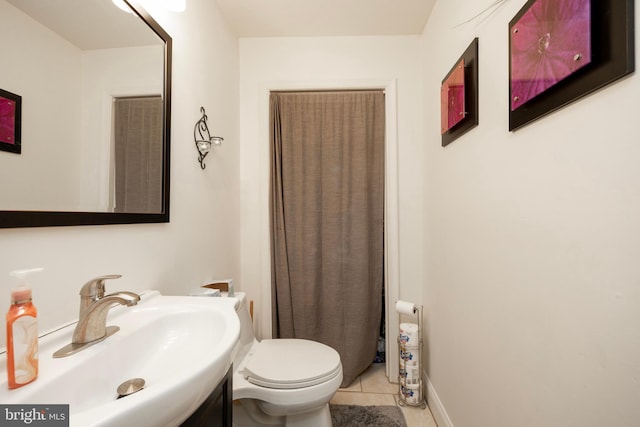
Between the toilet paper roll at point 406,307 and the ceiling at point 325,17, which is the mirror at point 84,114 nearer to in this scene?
the ceiling at point 325,17

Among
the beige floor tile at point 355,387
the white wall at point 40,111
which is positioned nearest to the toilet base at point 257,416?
the beige floor tile at point 355,387

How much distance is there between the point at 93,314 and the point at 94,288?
0.07 m

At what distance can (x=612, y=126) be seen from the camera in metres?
0.55

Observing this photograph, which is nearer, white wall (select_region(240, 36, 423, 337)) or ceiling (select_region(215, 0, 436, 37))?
ceiling (select_region(215, 0, 436, 37))

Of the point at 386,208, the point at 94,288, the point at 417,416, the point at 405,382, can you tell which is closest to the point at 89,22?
the point at 94,288

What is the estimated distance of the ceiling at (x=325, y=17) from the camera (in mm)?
1586

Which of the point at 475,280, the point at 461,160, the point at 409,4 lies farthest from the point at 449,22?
the point at 475,280

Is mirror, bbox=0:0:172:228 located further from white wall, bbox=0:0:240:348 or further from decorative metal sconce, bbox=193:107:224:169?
decorative metal sconce, bbox=193:107:224:169

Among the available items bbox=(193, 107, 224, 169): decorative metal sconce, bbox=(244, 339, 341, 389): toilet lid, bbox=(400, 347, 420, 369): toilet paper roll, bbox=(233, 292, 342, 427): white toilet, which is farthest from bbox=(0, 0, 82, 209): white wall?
bbox=(400, 347, 420, 369): toilet paper roll

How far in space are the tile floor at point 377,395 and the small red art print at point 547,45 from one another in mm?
1637

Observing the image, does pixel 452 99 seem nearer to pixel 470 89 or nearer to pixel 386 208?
pixel 470 89

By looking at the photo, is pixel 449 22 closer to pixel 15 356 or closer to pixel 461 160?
pixel 461 160

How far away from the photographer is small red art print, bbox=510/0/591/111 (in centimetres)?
60

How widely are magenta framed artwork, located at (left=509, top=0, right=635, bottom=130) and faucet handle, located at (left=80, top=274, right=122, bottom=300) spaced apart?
1.19 m
